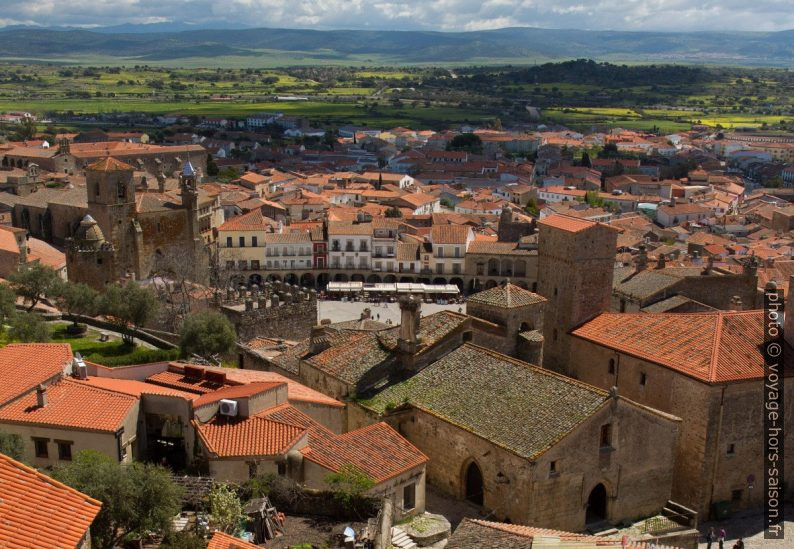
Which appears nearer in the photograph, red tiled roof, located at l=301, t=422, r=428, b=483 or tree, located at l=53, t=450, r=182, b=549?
tree, located at l=53, t=450, r=182, b=549

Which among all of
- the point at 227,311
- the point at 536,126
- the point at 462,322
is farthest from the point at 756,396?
the point at 536,126

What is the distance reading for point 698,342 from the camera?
25047mm

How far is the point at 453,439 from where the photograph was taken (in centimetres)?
2220

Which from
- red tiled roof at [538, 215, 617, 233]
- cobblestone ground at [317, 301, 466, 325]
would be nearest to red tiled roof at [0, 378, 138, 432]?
red tiled roof at [538, 215, 617, 233]

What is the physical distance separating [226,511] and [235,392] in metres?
5.08

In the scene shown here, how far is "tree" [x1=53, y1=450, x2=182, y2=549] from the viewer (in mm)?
14414

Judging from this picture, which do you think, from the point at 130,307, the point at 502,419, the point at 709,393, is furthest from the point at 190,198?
the point at 709,393

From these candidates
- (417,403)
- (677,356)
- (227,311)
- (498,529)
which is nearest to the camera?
(498,529)

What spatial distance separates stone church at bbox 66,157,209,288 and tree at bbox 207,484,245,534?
104 feet

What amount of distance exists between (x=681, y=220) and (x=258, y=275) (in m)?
48.6

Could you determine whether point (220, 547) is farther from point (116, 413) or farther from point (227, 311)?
point (227, 311)

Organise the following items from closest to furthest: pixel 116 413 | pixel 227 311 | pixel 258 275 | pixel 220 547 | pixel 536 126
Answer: pixel 220 547, pixel 116 413, pixel 227 311, pixel 258 275, pixel 536 126

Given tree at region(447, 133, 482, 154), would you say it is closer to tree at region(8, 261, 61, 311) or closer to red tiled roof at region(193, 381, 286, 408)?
tree at region(8, 261, 61, 311)

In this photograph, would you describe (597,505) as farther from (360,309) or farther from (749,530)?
(360,309)
